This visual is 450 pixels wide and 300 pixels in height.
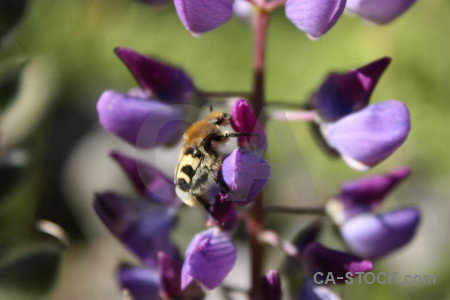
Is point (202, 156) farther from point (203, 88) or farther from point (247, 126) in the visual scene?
point (203, 88)

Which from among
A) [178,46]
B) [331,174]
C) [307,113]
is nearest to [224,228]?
[307,113]

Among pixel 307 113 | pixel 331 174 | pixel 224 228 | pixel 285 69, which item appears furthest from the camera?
pixel 285 69

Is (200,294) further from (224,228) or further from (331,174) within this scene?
(331,174)

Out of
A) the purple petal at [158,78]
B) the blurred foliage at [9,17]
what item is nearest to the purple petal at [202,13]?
the purple petal at [158,78]

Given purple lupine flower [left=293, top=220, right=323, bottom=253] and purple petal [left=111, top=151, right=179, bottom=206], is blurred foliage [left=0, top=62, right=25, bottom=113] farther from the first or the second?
purple lupine flower [left=293, top=220, right=323, bottom=253]

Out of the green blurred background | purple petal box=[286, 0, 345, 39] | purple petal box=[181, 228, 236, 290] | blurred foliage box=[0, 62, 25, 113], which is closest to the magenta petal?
purple petal box=[181, 228, 236, 290]

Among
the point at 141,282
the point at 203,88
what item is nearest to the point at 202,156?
the point at 141,282
